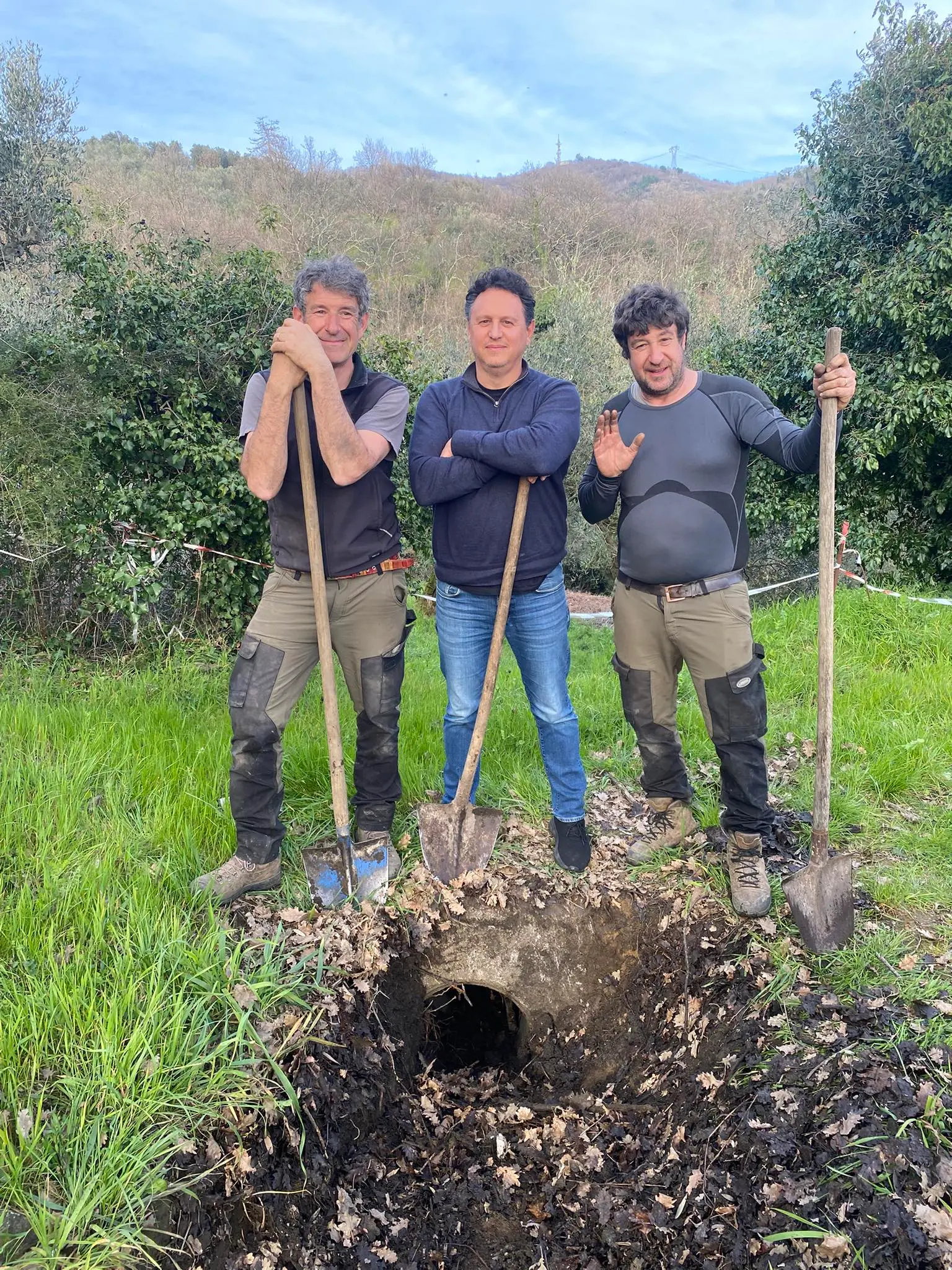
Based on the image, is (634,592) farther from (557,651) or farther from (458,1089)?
(458,1089)

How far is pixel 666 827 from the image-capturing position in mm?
3736

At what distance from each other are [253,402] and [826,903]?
2908 mm

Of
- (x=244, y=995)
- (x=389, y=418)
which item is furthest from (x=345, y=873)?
(x=389, y=418)

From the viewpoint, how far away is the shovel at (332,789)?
295 centimetres

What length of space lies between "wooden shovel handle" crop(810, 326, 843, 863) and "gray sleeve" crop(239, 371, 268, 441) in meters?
2.09

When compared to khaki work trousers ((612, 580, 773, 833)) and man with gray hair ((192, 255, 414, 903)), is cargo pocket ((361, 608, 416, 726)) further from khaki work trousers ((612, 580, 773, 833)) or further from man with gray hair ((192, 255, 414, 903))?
khaki work trousers ((612, 580, 773, 833))

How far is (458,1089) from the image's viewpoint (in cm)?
319

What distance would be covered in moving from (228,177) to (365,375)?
3380cm

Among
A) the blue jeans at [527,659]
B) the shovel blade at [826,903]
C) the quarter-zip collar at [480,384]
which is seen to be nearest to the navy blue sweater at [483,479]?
the quarter-zip collar at [480,384]

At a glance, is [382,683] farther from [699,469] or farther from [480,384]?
[699,469]

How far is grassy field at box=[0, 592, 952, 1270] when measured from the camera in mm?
2164

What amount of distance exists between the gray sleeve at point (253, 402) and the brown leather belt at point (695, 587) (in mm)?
1684

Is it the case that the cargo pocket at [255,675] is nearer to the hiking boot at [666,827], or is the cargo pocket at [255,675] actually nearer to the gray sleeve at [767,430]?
the hiking boot at [666,827]

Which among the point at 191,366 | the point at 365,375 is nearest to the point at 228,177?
the point at 191,366
